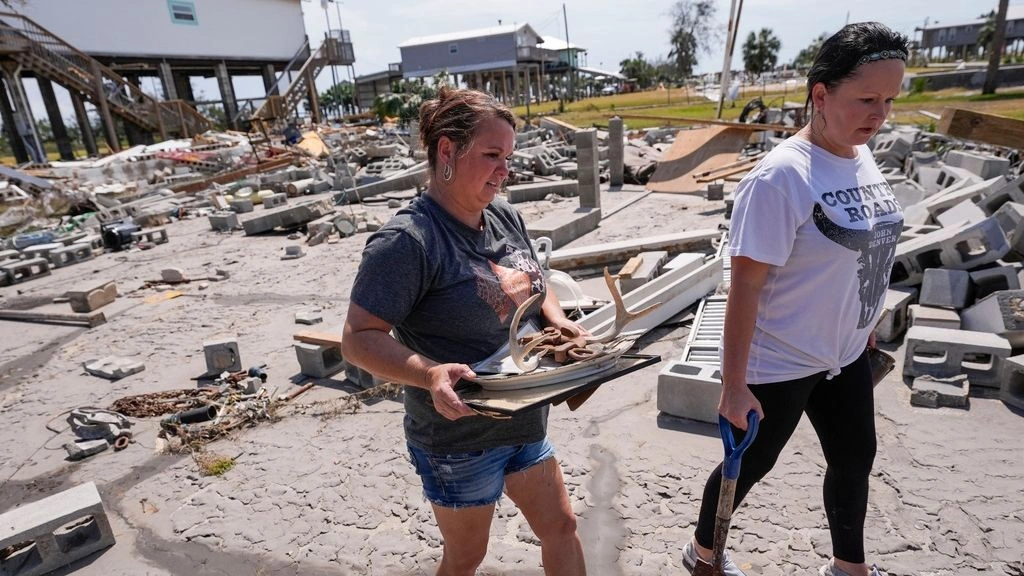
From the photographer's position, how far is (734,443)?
2.16m

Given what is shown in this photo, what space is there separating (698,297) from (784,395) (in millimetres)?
4355

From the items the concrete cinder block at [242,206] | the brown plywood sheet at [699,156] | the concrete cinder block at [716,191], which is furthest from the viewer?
the concrete cinder block at [242,206]

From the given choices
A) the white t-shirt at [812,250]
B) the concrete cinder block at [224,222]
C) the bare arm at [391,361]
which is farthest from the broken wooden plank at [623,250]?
the concrete cinder block at [224,222]

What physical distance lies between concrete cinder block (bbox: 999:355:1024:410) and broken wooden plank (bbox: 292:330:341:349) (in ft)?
17.4

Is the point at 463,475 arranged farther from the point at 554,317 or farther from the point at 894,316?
the point at 894,316

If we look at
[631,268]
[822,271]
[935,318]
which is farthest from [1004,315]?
[822,271]

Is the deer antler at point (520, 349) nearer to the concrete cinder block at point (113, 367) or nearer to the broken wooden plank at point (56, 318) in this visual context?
the concrete cinder block at point (113, 367)

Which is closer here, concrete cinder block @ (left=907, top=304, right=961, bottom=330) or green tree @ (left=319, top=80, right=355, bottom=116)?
concrete cinder block @ (left=907, top=304, right=961, bottom=330)

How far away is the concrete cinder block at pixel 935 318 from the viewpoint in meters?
4.82

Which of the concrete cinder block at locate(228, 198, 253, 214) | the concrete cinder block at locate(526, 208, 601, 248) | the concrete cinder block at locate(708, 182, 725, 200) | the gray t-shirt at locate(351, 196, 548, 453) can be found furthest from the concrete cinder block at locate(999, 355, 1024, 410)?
the concrete cinder block at locate(228, 198, 253, 214)

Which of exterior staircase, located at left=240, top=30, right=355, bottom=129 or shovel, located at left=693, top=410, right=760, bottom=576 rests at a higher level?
exterior staircase, located at left=240, top=30, right=355, bottom=129

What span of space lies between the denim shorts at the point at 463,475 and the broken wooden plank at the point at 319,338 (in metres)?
3.72

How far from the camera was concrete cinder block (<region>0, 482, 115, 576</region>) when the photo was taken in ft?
10.8

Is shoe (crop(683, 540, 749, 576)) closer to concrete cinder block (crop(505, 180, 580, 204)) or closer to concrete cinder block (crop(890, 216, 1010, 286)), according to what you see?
concrete cinder block (crop(890, 216, 1010, 286))
